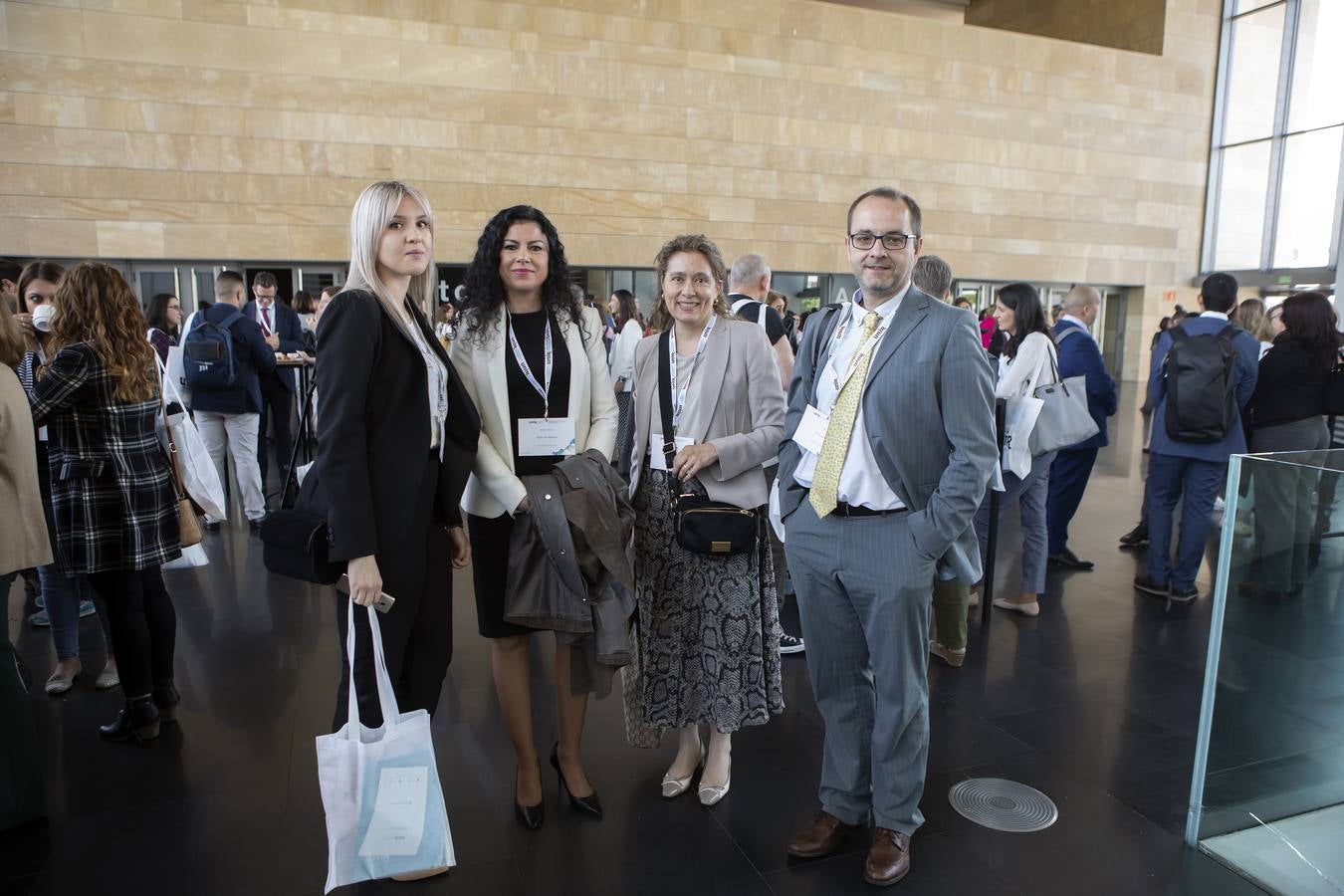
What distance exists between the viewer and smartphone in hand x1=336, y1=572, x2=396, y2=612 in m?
2.31

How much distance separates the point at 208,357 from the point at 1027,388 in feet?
19.0

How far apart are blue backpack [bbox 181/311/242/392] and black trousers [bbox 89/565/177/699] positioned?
3.43m

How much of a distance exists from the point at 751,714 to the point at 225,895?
68.0 inches

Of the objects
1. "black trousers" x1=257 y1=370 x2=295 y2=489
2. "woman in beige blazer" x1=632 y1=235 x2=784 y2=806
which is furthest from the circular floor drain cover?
"black trousers" x1=257 y1=370 x2=295 y2=489

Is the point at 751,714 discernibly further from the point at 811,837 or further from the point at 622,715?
the point at 622,715

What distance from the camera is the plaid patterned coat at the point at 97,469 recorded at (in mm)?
3152

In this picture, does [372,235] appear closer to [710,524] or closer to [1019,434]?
[710,524]

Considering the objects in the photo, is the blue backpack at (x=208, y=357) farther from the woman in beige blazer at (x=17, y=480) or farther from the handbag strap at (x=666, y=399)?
the handbag strap at (x=666, y=399)

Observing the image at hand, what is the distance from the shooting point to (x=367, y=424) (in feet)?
7.62

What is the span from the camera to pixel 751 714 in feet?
9.86

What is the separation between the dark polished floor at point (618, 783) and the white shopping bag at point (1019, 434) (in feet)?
3.17

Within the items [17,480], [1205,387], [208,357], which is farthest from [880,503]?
[208,357]

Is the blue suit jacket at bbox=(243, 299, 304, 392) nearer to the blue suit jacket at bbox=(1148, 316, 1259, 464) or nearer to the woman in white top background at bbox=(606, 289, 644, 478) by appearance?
the woman in white top background at bbox=(606, 289, 644, 478)

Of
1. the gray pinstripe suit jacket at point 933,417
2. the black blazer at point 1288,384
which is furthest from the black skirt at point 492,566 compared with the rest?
the black blazer at point 1288,384
